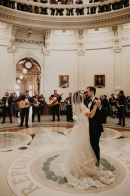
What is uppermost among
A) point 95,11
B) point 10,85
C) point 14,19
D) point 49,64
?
point 95,11

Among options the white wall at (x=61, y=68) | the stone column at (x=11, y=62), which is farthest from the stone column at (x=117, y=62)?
the stone column at (x=11, y=62)

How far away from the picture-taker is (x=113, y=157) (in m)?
5.25

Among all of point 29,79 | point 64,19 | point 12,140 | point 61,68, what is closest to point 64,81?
point 61,68

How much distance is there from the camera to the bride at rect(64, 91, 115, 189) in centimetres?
383

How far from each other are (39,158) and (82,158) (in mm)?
1602

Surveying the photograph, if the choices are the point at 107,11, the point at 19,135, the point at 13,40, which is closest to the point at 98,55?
the point at 107,11

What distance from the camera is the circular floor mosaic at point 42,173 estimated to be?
11.6ft

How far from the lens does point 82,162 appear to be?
3.99 metres

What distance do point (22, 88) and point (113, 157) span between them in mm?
26649

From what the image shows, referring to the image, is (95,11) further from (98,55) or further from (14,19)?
(14,19)

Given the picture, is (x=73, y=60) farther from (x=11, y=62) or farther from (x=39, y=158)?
(x=39, y=158)

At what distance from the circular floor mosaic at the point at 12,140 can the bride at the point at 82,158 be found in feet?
8.82

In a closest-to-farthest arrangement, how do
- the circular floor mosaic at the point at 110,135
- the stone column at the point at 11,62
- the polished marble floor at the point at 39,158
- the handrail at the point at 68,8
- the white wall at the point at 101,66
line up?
1. the polished marble floor at the point at 39,158
2. the circular floor mosaic at the point at 110,135
3. the handrail at the point at 68,8
4. the stone column at the point at 11,62
5. the white wall at the point at 101,66

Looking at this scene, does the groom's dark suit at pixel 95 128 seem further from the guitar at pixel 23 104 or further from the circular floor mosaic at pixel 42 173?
the guitar at pixel 23 104
